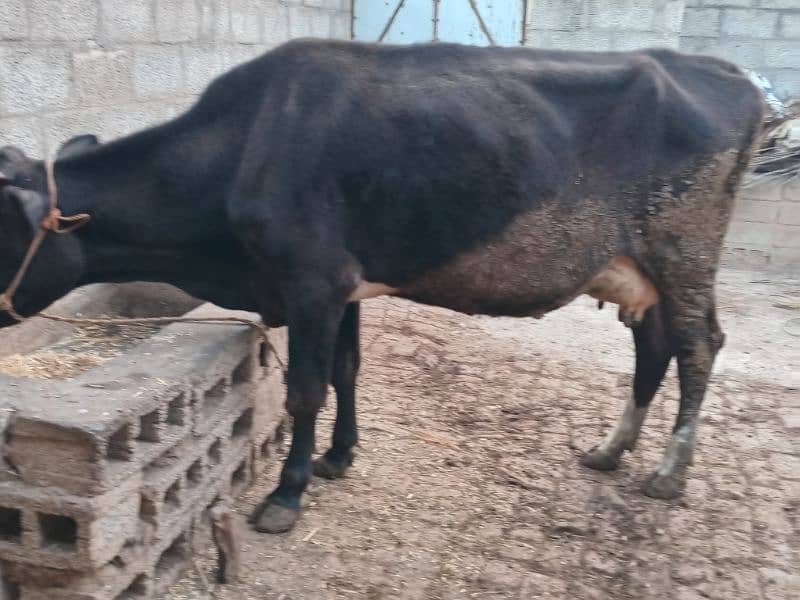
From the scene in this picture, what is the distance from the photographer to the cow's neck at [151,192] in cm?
327

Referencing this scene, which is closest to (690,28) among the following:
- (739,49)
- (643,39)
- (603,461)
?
(739,49)

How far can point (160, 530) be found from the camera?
2855mm

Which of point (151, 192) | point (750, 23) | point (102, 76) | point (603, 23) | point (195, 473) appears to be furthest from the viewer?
point (750, 23)

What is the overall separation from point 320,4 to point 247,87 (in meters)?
4.48

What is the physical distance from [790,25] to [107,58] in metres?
7.88

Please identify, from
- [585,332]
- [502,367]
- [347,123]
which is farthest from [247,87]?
[585,332]

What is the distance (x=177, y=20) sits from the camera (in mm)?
5254

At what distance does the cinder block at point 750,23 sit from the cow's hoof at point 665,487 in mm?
7489

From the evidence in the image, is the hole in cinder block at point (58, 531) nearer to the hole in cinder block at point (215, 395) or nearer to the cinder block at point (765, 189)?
the hole in cinder block at point (215, 395)

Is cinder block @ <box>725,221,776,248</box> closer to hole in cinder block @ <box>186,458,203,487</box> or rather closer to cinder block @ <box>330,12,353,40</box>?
cinder block @ <box>330,12,353,40</box>

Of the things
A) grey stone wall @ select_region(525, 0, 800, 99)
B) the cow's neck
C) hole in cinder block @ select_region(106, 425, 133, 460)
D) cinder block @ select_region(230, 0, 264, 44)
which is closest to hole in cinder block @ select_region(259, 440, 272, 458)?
the cow's neck

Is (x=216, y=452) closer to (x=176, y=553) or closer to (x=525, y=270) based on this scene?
(x=176, y=553)

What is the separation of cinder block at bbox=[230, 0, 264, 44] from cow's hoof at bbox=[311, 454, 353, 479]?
332cm

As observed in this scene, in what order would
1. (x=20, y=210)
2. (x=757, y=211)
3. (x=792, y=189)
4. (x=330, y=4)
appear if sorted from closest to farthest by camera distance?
(x=20, y=210) < (x=330, y=4) < (x=792, y=189) < (x=757, y=211)
